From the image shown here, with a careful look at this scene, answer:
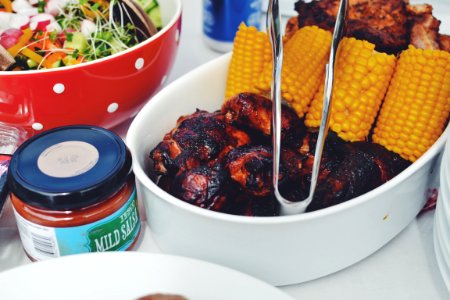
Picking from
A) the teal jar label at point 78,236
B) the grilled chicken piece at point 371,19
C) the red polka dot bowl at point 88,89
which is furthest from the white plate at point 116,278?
the grilled chicken piece at point 371,19

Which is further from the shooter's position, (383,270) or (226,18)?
(226,18)

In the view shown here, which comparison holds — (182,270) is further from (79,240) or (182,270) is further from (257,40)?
(257,40)

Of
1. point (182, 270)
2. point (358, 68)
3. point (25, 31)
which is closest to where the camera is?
point (182, 270)

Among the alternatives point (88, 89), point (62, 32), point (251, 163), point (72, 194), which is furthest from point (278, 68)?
point (62, 32)

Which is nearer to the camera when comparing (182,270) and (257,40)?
(182,270)

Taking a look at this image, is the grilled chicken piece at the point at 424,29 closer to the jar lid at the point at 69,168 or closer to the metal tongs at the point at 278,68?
the metal tongs at the point at 278,68

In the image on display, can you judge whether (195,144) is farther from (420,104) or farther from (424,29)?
(424,29)

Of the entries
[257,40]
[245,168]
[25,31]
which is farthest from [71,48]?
[245,168]
